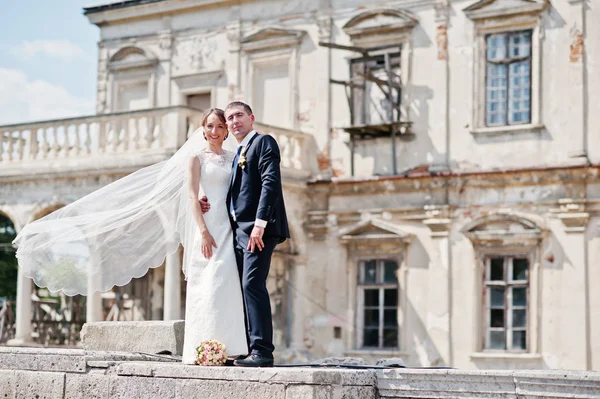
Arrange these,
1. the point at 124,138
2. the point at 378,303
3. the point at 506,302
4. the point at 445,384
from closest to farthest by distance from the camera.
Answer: the point at 445,384 → the point at 506,302 → the point at 124,138 → the point at 378,303

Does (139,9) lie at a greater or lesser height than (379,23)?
greater

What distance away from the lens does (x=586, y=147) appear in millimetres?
18938

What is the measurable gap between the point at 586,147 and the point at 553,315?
2.95 meters

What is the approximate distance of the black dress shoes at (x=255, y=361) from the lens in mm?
7879

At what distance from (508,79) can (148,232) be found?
11.6 metres

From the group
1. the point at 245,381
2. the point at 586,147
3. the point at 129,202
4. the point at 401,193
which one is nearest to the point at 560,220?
the point at 586,147

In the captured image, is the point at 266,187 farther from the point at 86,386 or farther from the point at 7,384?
the point at 7,384

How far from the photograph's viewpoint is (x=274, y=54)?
2216 centimetres

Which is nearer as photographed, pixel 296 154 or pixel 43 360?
pixel 43 360

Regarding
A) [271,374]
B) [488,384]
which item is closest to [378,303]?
[271,374]

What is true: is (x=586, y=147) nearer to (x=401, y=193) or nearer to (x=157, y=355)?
(x=401, y=193)

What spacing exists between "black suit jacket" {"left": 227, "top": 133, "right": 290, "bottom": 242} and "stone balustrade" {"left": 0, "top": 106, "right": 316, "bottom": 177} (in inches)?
449

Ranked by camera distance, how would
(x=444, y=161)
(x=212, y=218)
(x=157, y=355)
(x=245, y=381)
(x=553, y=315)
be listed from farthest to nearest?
(x=444, y=161)
(x=553, y=315)
(x=157, y=355)
(x=212, y=218)
(x=245, y=381)

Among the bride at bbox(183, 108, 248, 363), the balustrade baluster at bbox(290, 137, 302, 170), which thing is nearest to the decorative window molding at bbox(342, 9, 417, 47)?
the balustrade baluster at bbox(290, 137, 302, 170)
